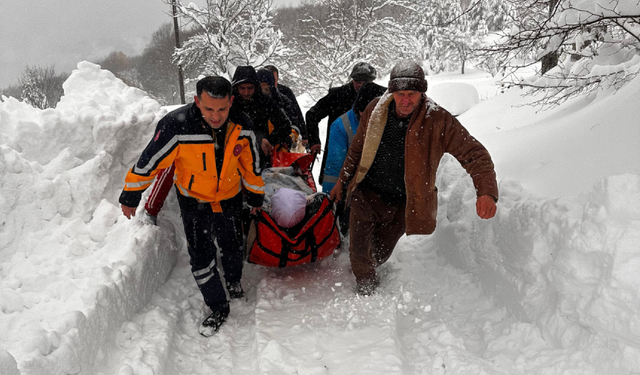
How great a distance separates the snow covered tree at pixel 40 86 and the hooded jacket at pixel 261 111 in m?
33.3

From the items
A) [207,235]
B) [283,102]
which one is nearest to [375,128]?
[207,235]

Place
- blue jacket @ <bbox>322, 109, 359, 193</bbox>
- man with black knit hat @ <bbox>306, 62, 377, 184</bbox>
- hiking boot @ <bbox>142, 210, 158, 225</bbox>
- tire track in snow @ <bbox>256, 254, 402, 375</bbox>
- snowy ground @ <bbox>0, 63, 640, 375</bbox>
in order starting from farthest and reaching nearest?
man with black knit hat @ <bbox>306, 62, 377, 184</bbox>
blue jacket @ <bbox>322, 109, 359, 193</bbox>
hiking boot @ <bbox>142, 210, 158, 225</bbox>
tire track in snow @ <bbox>256, 254, 402, 375</bbox>
snowy ground @ <bbox>0, 63, 640, 375</bbox>

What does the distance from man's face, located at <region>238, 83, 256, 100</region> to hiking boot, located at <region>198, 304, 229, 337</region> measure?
2.25 metres

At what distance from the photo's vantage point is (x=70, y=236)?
3365 millimetres

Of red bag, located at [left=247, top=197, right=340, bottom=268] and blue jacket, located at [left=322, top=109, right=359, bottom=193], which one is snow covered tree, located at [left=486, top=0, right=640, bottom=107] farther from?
red bag, located at [left=247, top=197, right=340, bottom=268]

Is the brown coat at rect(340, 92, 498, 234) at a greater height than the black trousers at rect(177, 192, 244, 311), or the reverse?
the brown coat at rect(340, 92, 498, 234)

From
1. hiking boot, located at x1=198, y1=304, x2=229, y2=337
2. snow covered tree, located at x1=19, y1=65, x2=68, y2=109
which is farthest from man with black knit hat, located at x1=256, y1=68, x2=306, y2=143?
snow covered tree, located at x1=19, y1=65, x2=68, y2=109

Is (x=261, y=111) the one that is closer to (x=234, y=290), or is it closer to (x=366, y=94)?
(x=366, y=94)

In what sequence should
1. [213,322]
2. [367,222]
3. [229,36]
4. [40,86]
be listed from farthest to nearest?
[40,86], [229,36], [367,222], [213,322]

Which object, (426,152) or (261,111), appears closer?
(426,152)

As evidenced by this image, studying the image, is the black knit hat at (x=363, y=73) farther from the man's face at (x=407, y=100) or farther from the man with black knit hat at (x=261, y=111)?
the man's face at (x=407, y=100)

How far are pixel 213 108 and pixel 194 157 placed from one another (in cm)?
40

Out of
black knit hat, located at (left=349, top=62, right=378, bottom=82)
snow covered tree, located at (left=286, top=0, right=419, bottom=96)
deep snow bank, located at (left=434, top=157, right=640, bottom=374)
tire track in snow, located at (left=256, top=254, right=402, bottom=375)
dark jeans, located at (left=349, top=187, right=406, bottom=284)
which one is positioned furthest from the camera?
snow covered tree, located at (left=286, top=0, right=419, bottom=96)

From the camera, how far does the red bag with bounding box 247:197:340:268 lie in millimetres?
3666
